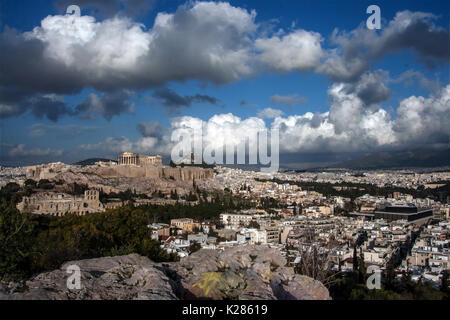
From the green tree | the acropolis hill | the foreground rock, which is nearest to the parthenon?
the acropolis hill

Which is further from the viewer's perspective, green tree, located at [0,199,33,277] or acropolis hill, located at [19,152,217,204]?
acropolis hill, located at [19,152,217,204]

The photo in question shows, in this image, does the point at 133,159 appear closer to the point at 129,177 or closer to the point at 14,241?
the point at 129,177

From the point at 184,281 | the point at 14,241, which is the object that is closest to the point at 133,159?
the point at 14,241

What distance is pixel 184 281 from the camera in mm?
5195

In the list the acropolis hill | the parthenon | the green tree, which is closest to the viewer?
the green tree

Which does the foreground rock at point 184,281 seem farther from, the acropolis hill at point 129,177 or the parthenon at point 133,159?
the parthenon at point 133,159

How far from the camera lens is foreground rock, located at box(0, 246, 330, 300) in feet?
13.8

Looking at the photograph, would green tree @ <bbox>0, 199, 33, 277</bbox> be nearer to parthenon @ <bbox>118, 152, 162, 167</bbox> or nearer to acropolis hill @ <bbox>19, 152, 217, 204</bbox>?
acropolis hill @ <bbox>19, 152, 217, 204</bbox>

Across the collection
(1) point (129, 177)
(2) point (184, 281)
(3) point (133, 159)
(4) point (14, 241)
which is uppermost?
(3) point (133, 159)

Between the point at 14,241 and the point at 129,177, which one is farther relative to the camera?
the point at 129,177
